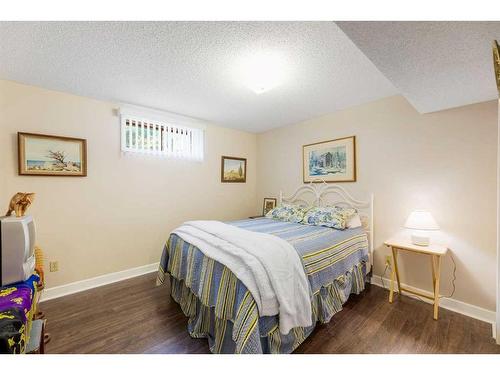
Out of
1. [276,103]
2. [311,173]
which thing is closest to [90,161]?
[276,103]

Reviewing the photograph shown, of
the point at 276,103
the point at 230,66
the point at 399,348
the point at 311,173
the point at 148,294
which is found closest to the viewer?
the point at 399,348

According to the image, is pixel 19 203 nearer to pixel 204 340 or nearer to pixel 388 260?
pixel 204 340

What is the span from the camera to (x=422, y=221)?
2.05 metres

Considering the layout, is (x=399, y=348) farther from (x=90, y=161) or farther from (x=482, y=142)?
(x=90, y=161)

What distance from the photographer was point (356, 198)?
2.83 meters

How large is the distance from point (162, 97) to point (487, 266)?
3778mm

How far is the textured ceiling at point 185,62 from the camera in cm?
141

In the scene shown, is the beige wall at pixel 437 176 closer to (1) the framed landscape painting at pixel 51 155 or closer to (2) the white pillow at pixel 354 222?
(2) the white pillow at pixel 354 222

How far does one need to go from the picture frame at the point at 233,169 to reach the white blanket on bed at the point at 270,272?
6.88 feet

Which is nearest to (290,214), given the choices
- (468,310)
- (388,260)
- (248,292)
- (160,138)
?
Answer: (388,260)

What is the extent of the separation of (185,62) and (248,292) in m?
1.86

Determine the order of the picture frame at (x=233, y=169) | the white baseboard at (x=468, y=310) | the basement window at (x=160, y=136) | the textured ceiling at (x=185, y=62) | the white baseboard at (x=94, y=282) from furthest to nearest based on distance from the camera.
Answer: the picture frame at (x=233, y=169) → the basement window at (x=160, y=136) → the white baseboard at (x=94, y=282) → the white baseboard at (x=468, y=310) → the textured ceiling at (x=185, y=62)

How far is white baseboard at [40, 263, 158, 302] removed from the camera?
2.30 m

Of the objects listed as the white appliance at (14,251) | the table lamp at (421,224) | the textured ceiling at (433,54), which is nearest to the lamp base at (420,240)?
the table lamp at (421,224)
